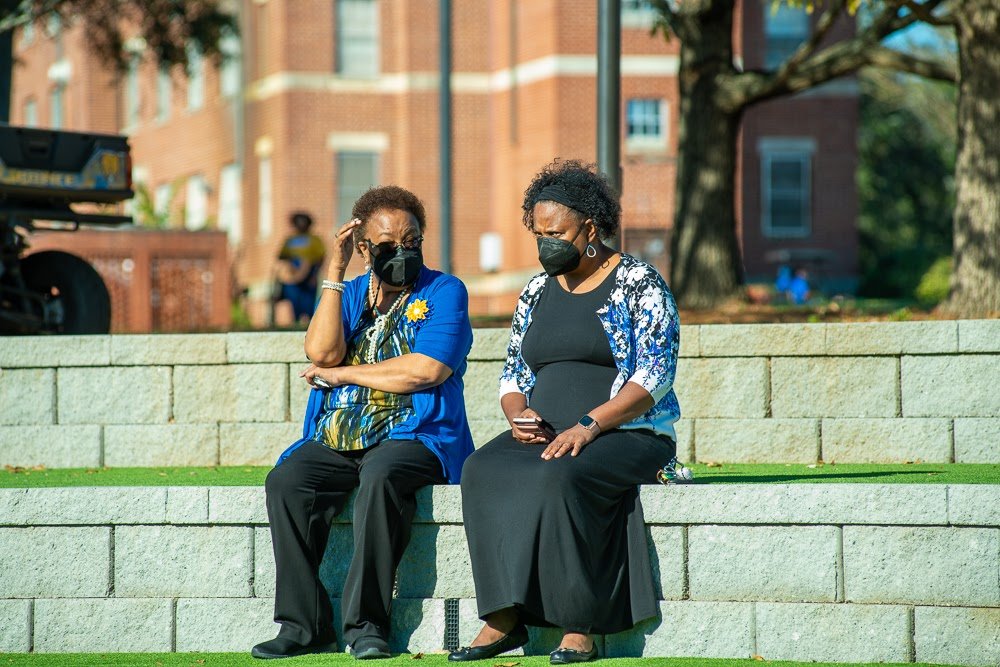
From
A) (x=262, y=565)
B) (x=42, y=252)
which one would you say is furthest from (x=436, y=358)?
(x=42, y=252)

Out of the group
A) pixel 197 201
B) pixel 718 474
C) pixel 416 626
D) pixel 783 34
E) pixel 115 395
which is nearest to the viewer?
pixel 416 626

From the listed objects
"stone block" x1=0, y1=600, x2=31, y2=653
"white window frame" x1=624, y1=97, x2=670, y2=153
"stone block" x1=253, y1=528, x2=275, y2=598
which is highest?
"white window frame" x1=624, y1=97, x2=670, y2=153

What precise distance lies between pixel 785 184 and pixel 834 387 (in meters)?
25.9

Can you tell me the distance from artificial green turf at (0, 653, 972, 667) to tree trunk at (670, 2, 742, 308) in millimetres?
8463

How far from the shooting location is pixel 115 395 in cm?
939

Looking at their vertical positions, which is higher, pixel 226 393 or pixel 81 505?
pixel 226 393

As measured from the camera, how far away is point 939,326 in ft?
28.5

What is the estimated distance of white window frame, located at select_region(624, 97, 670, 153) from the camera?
107 ft

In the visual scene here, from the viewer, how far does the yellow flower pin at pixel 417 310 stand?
6.68 metres

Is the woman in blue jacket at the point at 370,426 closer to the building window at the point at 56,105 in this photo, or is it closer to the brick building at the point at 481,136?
the brick building at the point at 481,136

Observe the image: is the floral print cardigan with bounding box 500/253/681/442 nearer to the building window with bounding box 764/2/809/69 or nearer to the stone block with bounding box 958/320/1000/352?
the stone block with bounding box 958/320/1000/352

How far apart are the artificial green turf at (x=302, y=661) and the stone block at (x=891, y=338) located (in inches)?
131

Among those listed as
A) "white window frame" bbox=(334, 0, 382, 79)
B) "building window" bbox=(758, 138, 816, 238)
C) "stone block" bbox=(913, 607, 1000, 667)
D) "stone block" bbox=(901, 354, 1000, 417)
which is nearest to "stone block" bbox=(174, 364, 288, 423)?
"stone block" bbox=(901, 354, 1000, 417)

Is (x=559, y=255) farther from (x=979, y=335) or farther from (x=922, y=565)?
(x=979, y=335)
